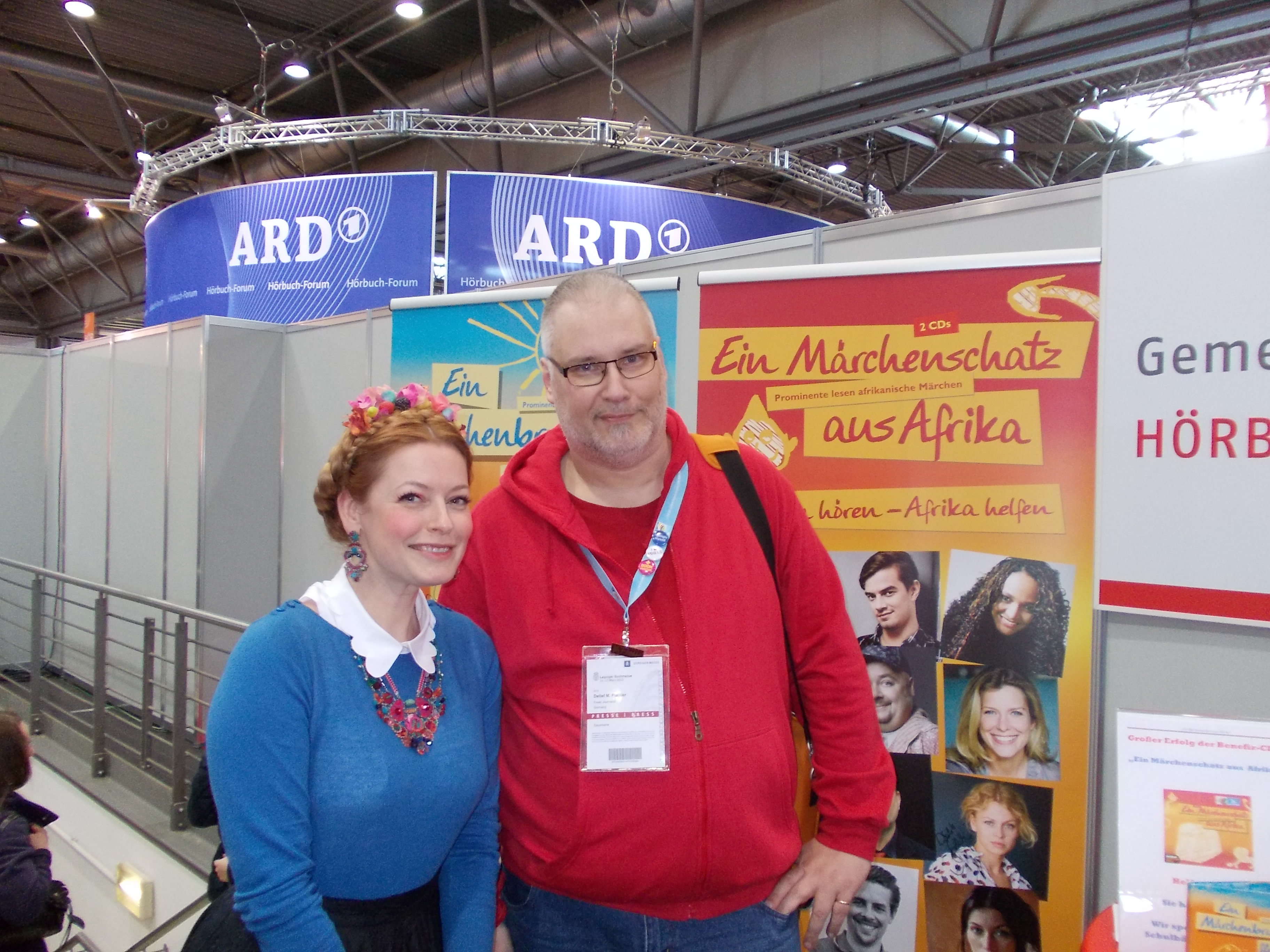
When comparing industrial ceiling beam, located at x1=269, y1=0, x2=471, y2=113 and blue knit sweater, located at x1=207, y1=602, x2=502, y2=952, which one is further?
industrial ceiling beam, located at x1=269, y1=0, x2=471, y2=113

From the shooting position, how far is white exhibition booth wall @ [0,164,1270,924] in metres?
1.65

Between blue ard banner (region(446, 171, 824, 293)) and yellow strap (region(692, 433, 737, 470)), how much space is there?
4604 millimetres

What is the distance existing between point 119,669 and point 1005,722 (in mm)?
4657

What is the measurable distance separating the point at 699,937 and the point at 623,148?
623 cm

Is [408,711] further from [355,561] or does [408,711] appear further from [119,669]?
[119,669]

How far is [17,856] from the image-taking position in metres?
2.69

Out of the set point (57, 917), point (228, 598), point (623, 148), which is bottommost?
point (57, 917)

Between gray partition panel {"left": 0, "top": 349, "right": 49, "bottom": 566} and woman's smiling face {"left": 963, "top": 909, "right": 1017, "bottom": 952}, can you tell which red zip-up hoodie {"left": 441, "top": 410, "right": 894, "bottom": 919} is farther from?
gray partition panel {"left": 0, "top": 349, "right": 49, "bottom": 566}

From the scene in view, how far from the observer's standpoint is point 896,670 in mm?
2146

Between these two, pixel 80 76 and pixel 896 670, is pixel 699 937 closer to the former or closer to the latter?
pixel 896 670

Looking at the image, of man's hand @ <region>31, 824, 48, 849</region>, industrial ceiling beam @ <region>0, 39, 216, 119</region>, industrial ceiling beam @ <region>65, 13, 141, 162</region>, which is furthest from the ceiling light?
industrial ceiling beam @ <region>0, 39, 216, 119</region>

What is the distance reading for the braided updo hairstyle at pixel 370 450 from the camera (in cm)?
138

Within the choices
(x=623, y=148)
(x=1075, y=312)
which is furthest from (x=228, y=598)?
(x=1075, y=312)

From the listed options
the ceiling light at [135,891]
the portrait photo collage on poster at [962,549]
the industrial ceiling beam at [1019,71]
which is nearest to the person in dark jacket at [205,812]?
the portrait photo collage on poster at [962,549]
